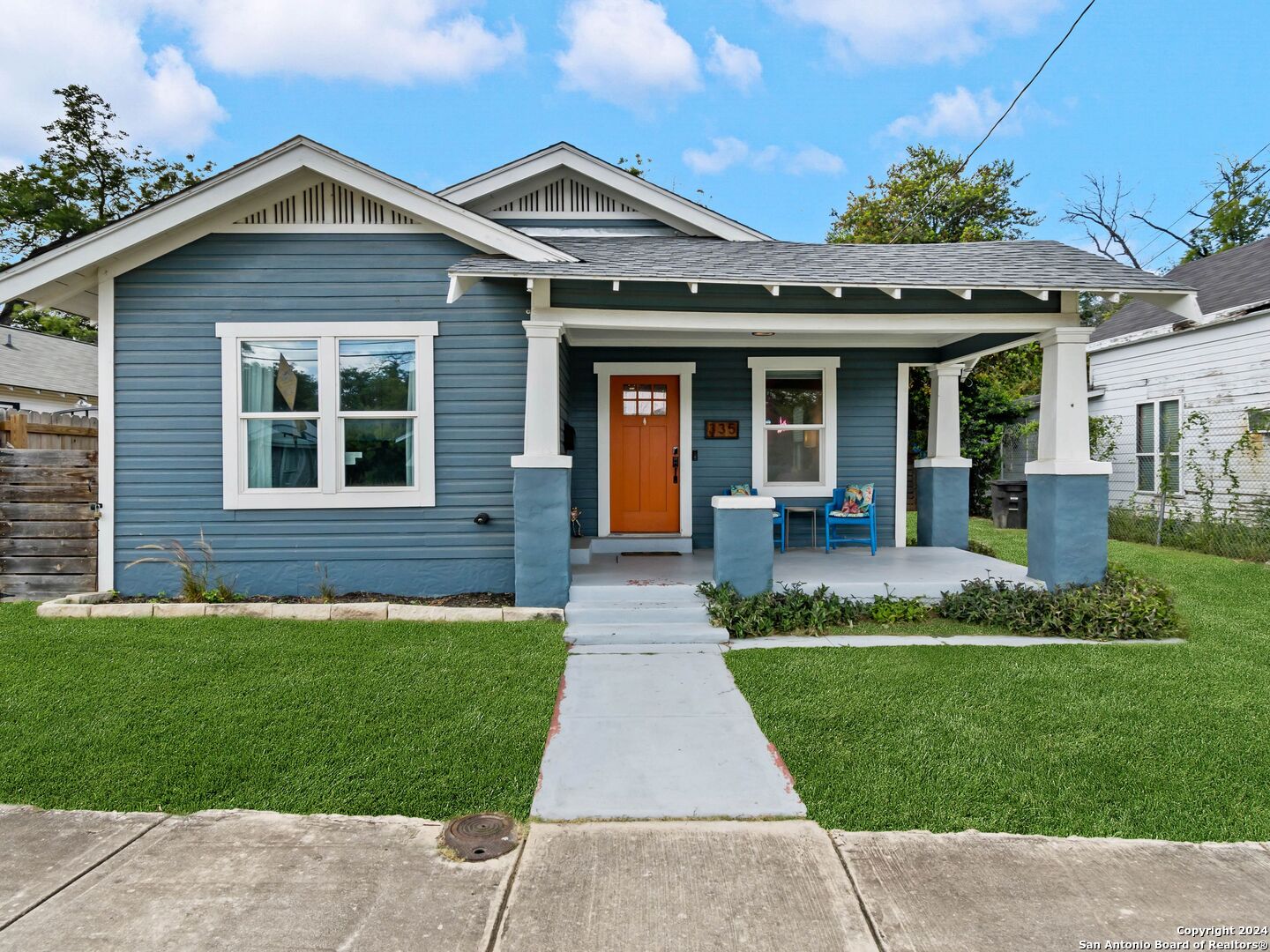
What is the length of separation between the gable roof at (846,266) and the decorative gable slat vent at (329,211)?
95cm

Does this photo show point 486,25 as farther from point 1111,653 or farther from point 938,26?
point 1111,653

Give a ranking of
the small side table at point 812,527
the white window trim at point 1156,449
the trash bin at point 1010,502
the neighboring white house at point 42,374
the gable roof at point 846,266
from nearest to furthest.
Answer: the gable roof at point 846,266 < the small side table at point 812,527 < the white window trim at point 1156,449 < the neighboring white house at point 42,374 < the trash bin at point 1010,502

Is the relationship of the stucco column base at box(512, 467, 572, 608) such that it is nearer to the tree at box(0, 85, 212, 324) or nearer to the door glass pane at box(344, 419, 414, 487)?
the door glass pane at box(344, 419, 414, 487)

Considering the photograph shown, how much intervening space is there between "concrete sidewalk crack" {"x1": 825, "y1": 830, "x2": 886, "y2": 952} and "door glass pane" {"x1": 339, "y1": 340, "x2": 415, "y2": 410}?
506 cm

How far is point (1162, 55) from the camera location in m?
13.8

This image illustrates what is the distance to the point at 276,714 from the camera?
3705mm

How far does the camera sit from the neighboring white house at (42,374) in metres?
12.7

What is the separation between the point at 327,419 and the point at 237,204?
203 cm

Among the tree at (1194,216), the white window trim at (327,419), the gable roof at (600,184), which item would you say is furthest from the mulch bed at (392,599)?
the tree at (1194,216)

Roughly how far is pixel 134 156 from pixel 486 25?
508 inches

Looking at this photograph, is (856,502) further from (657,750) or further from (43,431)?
(43,431)

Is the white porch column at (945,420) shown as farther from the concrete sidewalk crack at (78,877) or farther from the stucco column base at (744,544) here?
the concrete sidewalk crack at (78,877)

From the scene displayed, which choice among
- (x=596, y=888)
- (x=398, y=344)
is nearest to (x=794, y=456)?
(x=398, y=344)

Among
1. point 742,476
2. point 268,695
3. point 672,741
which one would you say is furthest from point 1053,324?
point 268,695
